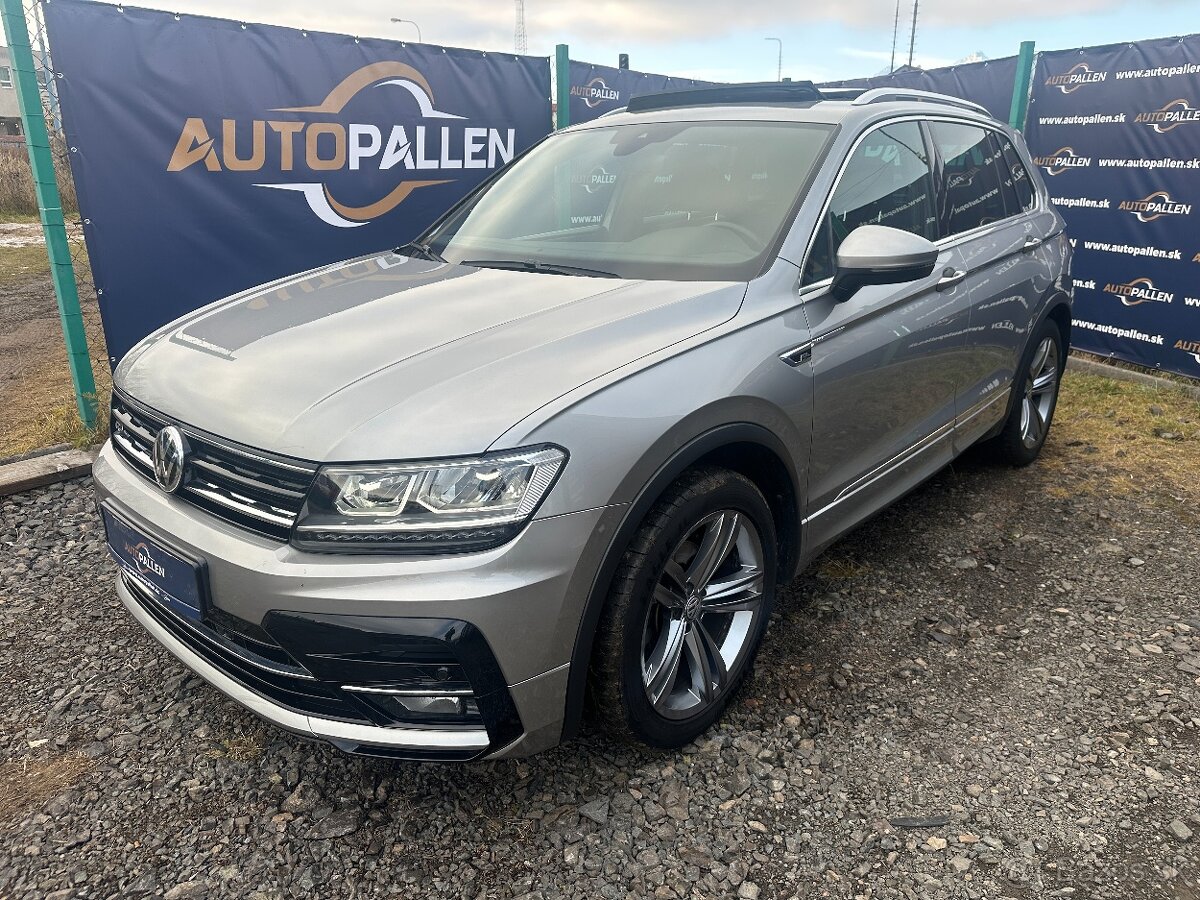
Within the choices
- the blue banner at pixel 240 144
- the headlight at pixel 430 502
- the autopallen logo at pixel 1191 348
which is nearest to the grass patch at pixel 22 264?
the blue banner at pixel 240 144

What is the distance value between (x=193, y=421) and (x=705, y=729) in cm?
164

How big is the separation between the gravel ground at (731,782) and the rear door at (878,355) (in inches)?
21.4

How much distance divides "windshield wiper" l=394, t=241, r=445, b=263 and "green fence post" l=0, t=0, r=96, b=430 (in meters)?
2.15

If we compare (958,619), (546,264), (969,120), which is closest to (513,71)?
(969,120)

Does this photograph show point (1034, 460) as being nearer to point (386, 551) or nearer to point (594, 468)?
point (594, 468)

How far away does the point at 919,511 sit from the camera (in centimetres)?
431

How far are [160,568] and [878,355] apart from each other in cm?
225

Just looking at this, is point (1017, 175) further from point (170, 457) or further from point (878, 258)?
point (170, 457)

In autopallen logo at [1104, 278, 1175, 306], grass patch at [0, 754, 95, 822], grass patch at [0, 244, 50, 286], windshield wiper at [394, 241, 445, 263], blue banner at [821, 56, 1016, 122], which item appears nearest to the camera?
grass patch at [0, 754, 95, 822]

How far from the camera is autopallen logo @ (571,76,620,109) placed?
749 centimetres

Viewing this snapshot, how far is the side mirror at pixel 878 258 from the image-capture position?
8.73 feet

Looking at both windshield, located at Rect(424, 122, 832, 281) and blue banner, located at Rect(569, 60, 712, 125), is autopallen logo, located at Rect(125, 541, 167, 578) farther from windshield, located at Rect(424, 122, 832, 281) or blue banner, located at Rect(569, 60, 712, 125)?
blue banner, located at Rect(569, 60, 712, 125)

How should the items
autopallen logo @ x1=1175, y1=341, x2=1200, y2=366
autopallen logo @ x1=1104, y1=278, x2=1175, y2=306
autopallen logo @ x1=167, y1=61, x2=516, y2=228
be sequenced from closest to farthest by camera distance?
autopallen logo @ x1=167, y1=61, x2=516, y2=228
autopallen logo @ x1=1175, y1=341, x2=1200, y2=366
autopallen logo @ x1=1104, y1=278, x2=1175, y2=306

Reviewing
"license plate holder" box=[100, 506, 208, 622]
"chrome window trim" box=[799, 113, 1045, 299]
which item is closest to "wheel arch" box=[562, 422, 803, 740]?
"chrome window trim" box=[799, 113, 1045, 299]
